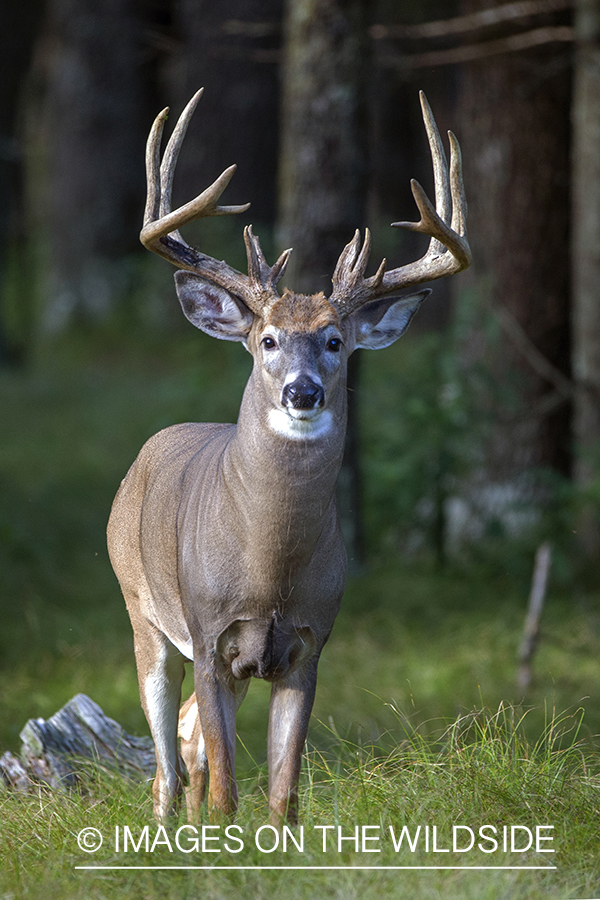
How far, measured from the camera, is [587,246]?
8516 millimetres

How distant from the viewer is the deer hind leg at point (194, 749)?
4168 millimetres

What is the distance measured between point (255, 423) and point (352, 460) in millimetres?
4373

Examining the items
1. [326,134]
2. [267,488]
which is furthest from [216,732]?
[326,134]

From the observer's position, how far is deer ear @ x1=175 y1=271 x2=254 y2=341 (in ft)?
12.8

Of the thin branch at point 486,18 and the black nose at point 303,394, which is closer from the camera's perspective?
the black nose at point 303,394

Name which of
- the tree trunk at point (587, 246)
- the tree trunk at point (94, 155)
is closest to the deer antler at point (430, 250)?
the tree trunk at point (587, 246)

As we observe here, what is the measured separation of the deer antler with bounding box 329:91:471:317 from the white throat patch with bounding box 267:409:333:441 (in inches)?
16.5

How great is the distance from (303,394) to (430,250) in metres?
0.95

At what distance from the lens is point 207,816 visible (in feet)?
12.0

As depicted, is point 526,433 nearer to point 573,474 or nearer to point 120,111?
point 573,474

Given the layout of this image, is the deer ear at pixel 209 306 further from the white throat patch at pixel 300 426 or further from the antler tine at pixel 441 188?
the antler tine at pixel 441 188

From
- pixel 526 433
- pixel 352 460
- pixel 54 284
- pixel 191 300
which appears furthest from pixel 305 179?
pixel 54 284

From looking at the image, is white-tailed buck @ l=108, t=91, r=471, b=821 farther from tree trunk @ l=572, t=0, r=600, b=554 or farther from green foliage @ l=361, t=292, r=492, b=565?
tree trunk @ l=572, t=0, r=600, b=554

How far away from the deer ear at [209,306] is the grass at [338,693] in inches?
54.1
